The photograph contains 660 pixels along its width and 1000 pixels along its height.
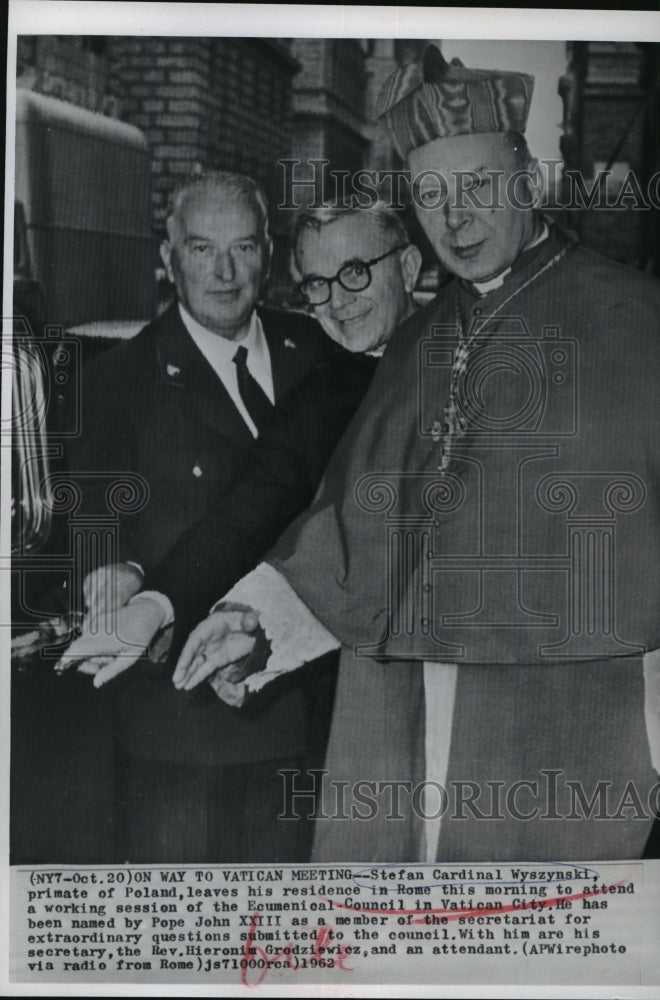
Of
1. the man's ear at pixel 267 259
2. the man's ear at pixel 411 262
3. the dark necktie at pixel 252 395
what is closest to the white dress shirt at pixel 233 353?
the dark necktie at pixel 252 395

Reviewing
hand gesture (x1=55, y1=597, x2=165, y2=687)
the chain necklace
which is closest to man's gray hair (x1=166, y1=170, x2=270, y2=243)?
the chain necklace

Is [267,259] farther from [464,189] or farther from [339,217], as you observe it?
[464,189]

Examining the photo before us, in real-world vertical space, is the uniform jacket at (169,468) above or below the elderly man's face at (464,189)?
below

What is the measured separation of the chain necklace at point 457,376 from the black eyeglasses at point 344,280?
0.90ft

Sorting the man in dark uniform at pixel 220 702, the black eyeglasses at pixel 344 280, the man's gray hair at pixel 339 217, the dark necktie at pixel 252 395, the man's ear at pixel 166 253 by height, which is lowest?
the man in dark uniform at pixel 220 702

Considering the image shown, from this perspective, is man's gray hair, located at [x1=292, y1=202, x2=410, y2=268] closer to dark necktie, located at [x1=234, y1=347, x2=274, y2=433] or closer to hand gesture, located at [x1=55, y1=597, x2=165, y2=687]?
dark necktie, located at [x1=234, y1=347, x2=274, y2=433]

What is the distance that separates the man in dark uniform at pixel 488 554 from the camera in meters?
2.94

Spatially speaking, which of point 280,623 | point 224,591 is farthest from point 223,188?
point 280,623

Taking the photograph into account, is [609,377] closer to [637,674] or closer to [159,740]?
[637,674]

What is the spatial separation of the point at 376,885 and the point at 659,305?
6.49 feet

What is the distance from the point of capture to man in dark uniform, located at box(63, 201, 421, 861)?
2.96 meters

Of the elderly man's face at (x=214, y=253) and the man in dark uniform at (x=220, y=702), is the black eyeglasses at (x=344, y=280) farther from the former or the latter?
the elderly man's face at (x=214, y=253)

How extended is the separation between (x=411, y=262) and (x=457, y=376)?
0.38 meters

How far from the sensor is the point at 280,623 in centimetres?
297
